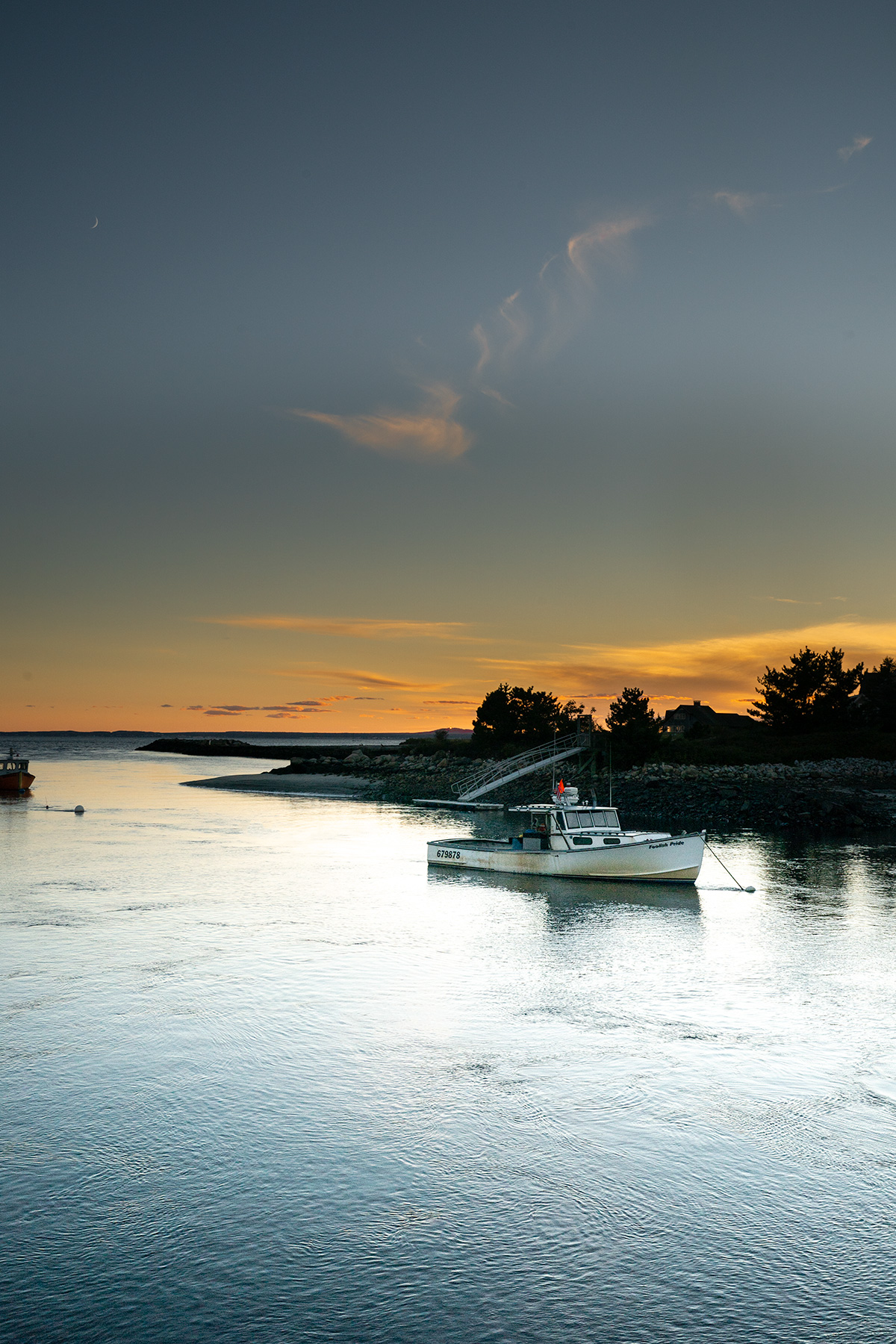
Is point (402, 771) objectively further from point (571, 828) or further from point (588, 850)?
point (588, 850)

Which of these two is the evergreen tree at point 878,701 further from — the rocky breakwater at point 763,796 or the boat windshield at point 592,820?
the boat windshield at point 592,820

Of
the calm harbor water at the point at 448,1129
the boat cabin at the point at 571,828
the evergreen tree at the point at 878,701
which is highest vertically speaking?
the evergreen tree at the point at 878,701

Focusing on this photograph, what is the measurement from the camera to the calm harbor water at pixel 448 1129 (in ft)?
32.2

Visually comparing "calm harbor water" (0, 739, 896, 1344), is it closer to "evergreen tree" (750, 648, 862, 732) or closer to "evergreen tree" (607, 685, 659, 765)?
"evergreen tree" (607, 685, 659, 765)

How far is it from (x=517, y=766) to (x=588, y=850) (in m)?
53.2

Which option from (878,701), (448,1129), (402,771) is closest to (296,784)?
(402,771)

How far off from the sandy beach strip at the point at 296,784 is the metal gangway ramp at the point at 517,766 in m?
12.0

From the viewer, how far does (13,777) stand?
3420 inches

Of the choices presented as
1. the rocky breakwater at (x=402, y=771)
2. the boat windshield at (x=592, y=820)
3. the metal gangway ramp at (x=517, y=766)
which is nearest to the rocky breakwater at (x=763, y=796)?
the metal gangway ramp at (x=517, y=766)

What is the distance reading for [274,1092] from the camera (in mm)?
15367

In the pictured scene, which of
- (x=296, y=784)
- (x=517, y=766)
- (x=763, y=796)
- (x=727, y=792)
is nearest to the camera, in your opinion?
(x=763, y=796)

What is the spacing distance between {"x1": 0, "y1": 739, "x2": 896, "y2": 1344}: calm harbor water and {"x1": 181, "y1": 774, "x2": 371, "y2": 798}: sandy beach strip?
6616 centimetres

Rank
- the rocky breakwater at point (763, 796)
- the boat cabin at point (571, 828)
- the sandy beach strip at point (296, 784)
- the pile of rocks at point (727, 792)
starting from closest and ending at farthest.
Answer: the boat cabin at point (571, 828)
the rocky breakwater at point (763, 796)
the pile of rocks at point (727, 792)
the sandy beach strip at point (296, 784)

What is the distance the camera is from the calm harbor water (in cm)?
982
